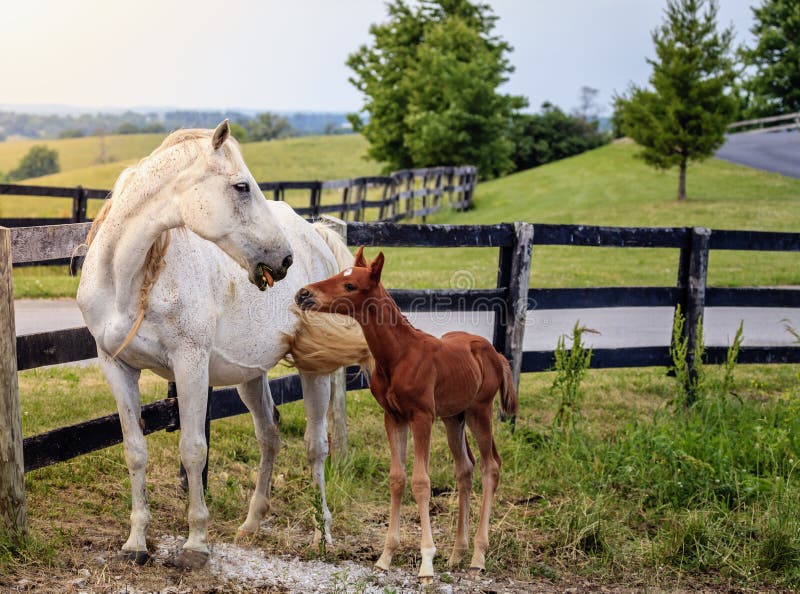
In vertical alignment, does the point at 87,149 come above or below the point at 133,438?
above

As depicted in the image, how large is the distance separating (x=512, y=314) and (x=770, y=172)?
2676 centimetres

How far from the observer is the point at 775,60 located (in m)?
45.7

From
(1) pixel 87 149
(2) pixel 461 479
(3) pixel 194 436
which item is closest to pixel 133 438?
(3) pixel 194 436

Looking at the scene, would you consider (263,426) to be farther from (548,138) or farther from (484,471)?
(548,138)

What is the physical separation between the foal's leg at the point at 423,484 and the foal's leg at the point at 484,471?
1.28ft

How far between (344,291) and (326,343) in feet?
2.53

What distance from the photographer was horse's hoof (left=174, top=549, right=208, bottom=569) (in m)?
4.29

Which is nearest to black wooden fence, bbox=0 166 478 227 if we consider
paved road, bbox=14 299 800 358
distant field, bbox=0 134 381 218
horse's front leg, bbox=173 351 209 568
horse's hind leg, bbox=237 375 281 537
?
paved road, bbox=14 299 800 358

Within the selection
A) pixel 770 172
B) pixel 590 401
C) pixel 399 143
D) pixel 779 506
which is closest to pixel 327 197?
pixel 399 143

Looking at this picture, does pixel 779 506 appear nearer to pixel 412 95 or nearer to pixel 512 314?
pixel 512 314

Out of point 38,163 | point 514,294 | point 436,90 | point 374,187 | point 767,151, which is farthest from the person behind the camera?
point 38,163

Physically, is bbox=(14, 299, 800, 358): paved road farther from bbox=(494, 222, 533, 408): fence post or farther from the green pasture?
the green pasture

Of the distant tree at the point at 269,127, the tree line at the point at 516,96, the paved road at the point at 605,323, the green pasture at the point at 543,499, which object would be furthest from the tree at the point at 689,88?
the distant tree at the point at 269,127

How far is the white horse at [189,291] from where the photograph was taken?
156 inches
